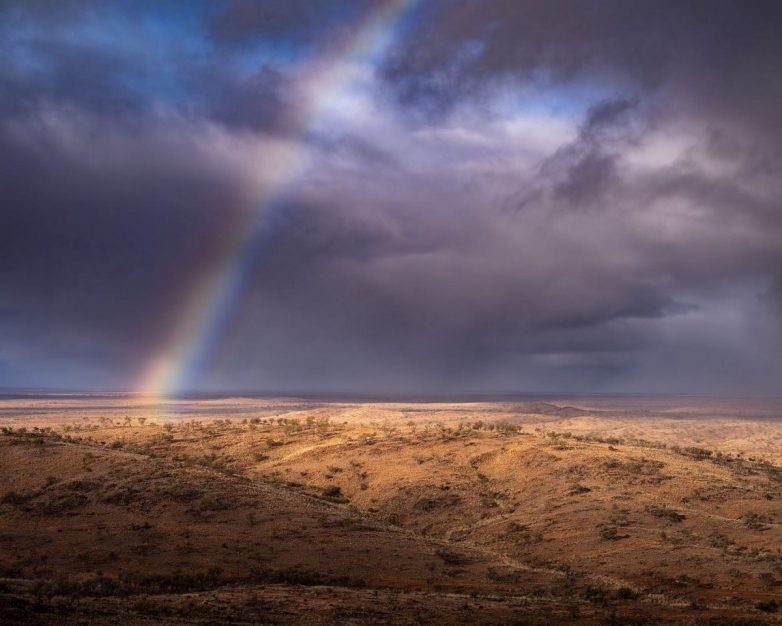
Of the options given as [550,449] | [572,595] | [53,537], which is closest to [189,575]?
[53,537]

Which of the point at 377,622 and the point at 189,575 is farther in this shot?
the point at 189,575

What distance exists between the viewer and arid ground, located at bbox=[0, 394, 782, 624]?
Answer: 16.2m

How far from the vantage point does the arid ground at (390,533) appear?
639 inches

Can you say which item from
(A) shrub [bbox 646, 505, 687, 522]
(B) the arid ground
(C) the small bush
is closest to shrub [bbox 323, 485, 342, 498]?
(B) the arid ground

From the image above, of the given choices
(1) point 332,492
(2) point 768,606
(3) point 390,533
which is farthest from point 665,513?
(1) point 332,492

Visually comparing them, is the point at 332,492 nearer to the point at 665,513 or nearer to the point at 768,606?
the point at 665,513

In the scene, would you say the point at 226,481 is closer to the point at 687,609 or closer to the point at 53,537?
the point at 53,537

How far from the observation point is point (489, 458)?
1480 inches

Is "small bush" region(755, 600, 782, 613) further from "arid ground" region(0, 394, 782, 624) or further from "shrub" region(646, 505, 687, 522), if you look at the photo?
"shrub" region(646, 505, 687, 522)

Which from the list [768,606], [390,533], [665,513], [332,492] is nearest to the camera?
[768,606]

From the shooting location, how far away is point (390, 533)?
25.5 metres

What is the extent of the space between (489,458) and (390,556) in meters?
16.2

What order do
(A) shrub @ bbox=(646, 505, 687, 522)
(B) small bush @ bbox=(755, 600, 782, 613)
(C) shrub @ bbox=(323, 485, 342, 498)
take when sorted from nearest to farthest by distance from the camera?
(B) small bush @ bbox=(755, 600, 782, 613) < (A) shrub @ bbox=(646, 505, 687, 522) < (C) shrub @ bbox=(323, 485, 342, 498)

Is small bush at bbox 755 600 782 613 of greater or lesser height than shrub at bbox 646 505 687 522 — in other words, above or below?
below
